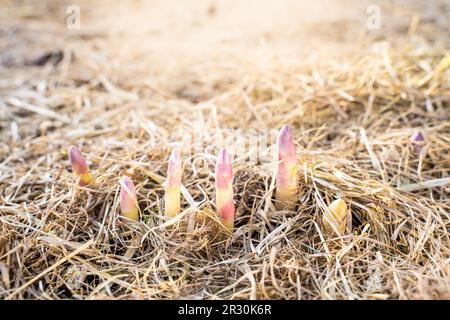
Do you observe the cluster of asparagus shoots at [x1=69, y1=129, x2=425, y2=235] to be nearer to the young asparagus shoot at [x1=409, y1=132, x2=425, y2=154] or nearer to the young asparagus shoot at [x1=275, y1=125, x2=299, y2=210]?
the young asparagus shoot at [x1=275, y1=125, x2=299, y2=210]

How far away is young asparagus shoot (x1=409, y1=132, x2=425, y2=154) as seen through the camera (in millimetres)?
2014

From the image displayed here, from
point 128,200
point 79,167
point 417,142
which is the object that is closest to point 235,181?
point 128,200

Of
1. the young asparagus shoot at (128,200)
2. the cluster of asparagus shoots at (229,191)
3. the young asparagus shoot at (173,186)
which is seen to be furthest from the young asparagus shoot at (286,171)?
the young asparagus shoot at (128,200)

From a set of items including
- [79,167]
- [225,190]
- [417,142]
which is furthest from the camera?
[417,142]

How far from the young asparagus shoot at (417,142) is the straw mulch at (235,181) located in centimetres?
4

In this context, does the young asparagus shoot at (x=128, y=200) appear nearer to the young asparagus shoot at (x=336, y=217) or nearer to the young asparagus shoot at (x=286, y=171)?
the young asparagus shoot at (x=286, y=171)

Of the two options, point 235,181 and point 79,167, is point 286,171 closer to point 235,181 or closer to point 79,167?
point 235,181

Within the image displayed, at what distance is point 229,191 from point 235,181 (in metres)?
0.22

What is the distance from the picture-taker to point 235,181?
1.79 metres

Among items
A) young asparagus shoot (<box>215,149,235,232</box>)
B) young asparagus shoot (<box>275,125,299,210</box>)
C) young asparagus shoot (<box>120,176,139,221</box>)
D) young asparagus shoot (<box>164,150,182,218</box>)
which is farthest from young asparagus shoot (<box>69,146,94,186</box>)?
young asparagus shoot (<box>275,125,299,210</box>)

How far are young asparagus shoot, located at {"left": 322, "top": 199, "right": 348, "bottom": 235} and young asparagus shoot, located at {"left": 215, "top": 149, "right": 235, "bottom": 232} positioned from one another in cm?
30
